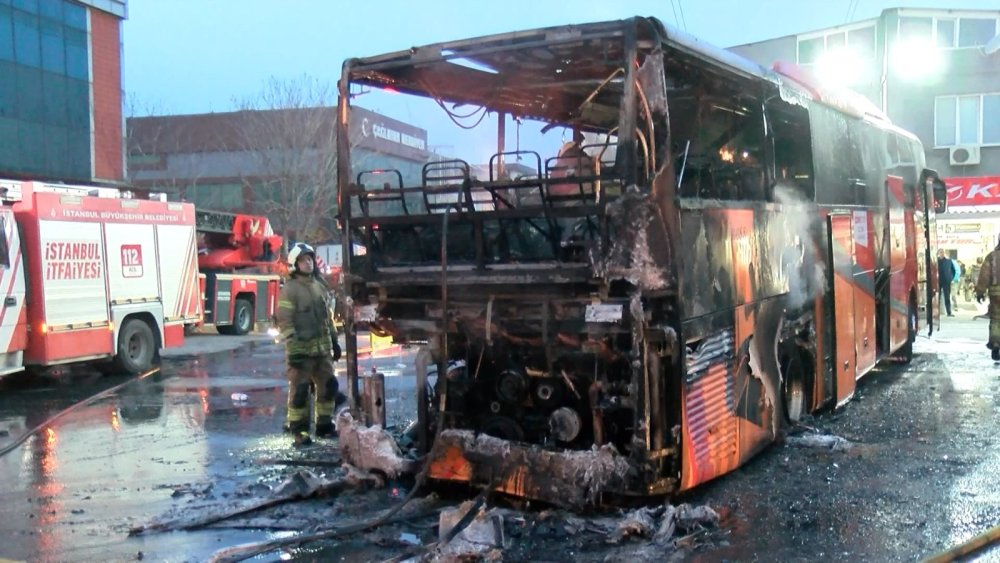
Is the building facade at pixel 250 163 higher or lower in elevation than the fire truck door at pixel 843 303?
higher

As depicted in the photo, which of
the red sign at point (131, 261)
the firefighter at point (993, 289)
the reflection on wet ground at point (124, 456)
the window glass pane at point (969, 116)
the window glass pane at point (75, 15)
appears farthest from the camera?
the window glass pane at point (969, 116)

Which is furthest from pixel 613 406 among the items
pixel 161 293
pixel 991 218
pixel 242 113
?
pixel 242 113

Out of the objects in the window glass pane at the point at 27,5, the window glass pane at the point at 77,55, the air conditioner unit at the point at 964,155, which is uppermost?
the window glass pane at the point at 27,5

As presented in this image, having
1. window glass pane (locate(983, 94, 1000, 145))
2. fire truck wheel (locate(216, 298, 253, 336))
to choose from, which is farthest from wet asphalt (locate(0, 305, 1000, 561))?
window glass pane (locate(983, 94, 1000, 145))

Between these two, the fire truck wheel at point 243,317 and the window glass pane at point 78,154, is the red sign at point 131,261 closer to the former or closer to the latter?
the fire truck wheel at point 243,317

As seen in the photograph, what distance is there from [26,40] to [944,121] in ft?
90.6

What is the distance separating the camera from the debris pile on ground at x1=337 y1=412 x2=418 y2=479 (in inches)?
272

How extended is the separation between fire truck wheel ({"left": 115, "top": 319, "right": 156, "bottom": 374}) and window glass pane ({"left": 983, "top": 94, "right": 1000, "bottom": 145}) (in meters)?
26.1

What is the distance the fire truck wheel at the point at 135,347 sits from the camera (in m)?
14.7

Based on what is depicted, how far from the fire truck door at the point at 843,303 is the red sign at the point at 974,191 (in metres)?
18.1

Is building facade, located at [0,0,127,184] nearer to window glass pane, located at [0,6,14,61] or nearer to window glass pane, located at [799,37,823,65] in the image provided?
window glass pane, located at [0,6,14,61]

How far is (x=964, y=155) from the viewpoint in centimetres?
2930

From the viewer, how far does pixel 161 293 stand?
52.0 feet

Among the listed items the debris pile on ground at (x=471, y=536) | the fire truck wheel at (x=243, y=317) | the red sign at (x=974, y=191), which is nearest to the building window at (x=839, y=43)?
the red sign at (x=974, y=191)
